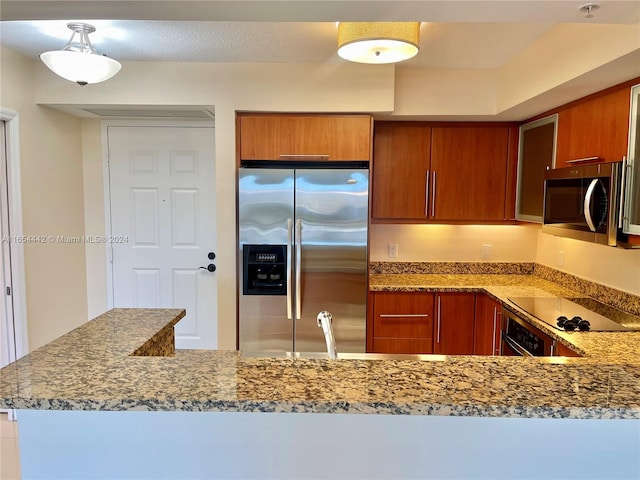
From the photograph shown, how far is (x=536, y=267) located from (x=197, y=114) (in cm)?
302

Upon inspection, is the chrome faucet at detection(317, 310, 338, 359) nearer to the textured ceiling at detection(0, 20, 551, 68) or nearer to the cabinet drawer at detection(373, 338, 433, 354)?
the textured ceiling at detection(0, 20, 551, 68)

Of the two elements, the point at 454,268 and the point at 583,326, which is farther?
the point at 454,268

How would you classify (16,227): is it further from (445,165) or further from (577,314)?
(577,314)

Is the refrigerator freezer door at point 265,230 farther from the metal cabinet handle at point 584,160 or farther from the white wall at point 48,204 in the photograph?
the metal cabinet handle at point 584,160

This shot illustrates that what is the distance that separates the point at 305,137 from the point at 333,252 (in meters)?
0.82

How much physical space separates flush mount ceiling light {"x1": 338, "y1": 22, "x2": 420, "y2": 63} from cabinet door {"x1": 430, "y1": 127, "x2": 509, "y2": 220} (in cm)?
135

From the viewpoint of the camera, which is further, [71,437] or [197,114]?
[197,114]

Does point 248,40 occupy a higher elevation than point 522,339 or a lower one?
higher

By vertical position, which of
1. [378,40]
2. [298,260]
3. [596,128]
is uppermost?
[378,40]

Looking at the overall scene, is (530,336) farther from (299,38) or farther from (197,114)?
(197,114)

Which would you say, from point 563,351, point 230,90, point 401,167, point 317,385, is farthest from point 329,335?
point 401,167

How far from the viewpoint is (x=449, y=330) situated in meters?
3.11

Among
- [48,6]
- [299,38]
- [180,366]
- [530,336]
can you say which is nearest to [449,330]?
[530,336]

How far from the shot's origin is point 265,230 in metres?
2.83
